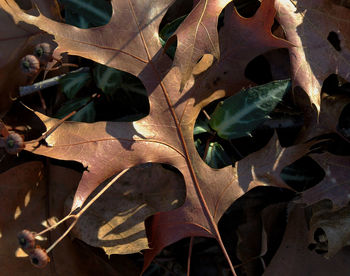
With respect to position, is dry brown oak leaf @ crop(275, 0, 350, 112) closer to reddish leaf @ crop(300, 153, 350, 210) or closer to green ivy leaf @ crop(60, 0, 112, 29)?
reddish leaf @ crop(300, 153, 350, 210)

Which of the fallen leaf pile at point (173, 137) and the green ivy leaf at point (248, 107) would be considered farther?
the green ivy leaf at point (248, 107)

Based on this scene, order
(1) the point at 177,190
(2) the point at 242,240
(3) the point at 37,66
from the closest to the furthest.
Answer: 1. (3) the point at 37,66
2. (1) the point at 177,190
3. (2) the point at 242,240

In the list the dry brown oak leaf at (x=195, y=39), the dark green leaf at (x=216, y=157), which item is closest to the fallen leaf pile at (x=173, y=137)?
the dry brown oak leaf at (x=195, y=39)

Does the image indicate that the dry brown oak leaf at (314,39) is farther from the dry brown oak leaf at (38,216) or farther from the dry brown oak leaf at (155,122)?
the dry brown oak leaf at (38,216)

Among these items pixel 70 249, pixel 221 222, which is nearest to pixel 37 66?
pixel 70 249

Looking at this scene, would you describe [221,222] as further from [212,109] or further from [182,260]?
[212,109]

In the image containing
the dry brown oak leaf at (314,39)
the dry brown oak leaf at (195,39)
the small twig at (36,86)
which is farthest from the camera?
the small twig at (36,86)

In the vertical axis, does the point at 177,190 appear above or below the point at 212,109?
below
